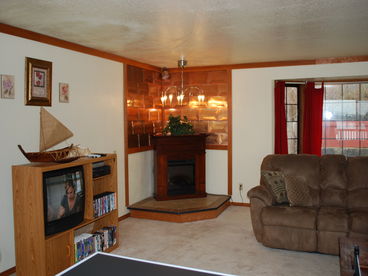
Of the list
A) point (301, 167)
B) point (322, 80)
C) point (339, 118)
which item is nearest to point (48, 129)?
point (301, 167)

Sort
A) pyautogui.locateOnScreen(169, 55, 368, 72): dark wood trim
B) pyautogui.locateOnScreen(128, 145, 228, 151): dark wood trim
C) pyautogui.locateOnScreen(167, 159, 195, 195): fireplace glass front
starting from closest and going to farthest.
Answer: pyautogui.locateOnScreen(169, 55, 368, 72): dark wood trim < pyautogui.locateOnScreen(128, 145, 228, 151): dark wood trim < pyautogui.locateOnScreen(167, 159, 195, 195): fireplace glass front

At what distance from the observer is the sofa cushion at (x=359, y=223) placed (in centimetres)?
362

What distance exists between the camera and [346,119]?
612 centimetres

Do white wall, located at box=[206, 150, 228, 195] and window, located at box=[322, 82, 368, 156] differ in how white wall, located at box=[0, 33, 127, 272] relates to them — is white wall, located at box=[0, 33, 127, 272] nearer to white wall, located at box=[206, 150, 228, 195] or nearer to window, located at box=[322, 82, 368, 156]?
white wall, located at box=[206, 150, 228, 195]

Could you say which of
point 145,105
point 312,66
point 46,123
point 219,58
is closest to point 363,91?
point 312,66

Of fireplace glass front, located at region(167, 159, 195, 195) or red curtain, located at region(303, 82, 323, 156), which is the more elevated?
red curtain, located at region(303, 82, 323, 156)

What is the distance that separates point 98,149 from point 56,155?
133 centimetres

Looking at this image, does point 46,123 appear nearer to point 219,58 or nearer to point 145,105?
point 145,105

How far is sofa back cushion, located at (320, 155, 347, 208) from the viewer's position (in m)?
4.18

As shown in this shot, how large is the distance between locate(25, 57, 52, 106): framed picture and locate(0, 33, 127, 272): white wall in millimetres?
57

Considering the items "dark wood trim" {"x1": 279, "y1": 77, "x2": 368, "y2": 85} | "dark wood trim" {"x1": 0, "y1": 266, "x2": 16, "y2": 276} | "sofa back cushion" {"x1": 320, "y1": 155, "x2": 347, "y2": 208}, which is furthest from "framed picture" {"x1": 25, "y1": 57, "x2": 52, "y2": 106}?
"dark wood trim" {"x1": 279, "y1": 77, "x2": 368, "y2": 85}

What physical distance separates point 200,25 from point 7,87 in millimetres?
1868

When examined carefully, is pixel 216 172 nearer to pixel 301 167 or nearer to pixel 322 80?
pixel 301 167

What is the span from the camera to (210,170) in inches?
243
